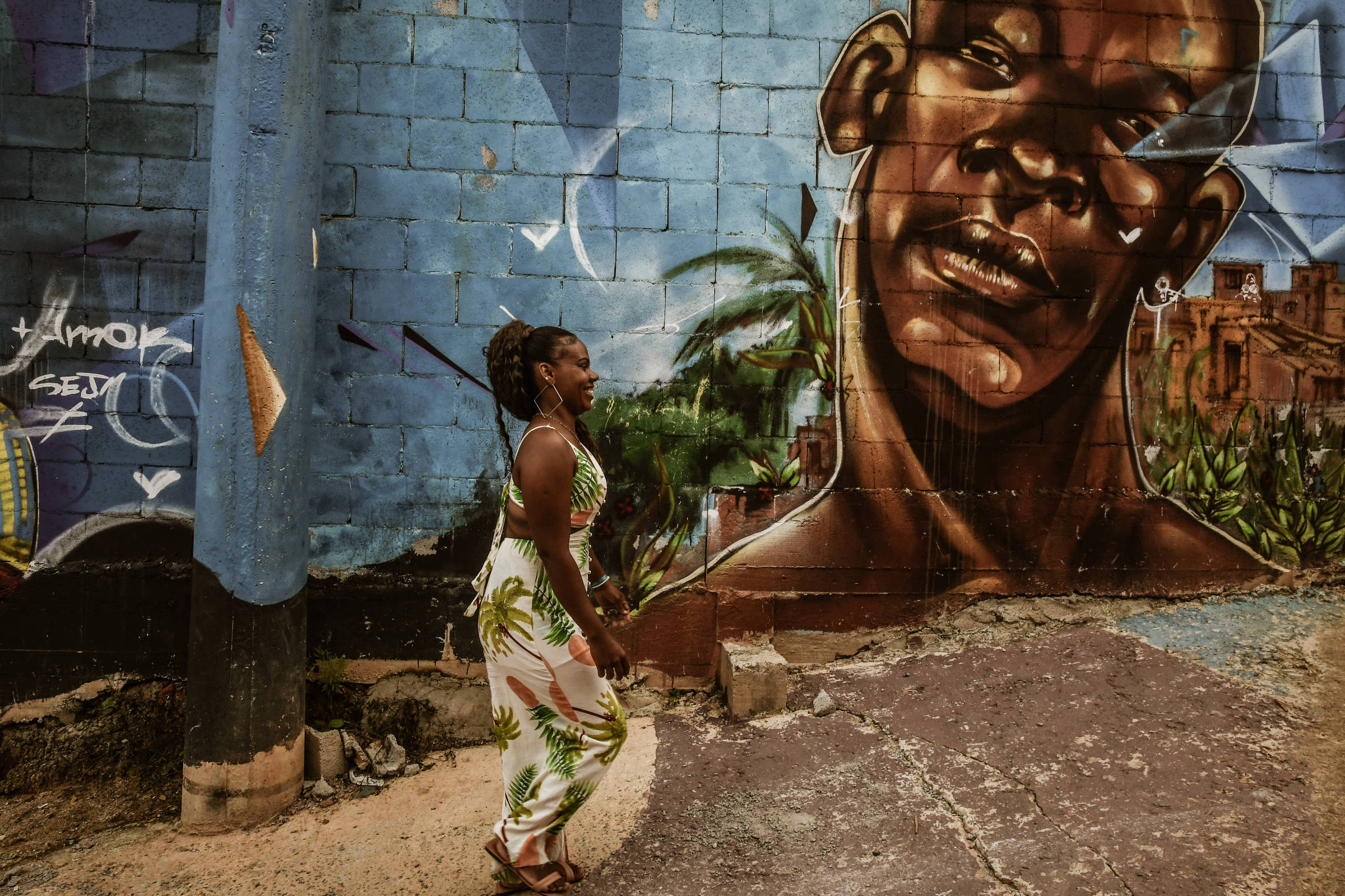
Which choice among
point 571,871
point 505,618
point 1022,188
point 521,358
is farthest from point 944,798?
point 1022,188

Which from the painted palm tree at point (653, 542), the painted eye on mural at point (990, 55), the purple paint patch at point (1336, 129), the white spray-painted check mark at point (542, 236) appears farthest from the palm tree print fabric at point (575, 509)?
the purple paint patch at point (1336, 129)

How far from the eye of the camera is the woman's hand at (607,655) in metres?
2.19

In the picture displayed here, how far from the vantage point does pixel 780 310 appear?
3.74m

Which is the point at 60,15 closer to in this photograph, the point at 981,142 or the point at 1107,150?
the point at 981,142

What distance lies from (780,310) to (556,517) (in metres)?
2.00

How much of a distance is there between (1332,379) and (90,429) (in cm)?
612

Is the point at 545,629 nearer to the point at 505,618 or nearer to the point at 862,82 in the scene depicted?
the point at 505,618

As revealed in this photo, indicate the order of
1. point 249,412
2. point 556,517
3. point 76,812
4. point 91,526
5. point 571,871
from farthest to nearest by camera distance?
point 91,526 < point 76,812 < point 249,412 < point 571,871 < point 556,517

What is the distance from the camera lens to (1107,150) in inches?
151

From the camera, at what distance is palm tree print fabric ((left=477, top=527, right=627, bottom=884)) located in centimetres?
223

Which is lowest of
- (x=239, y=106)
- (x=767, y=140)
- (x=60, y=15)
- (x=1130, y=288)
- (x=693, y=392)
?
(x=693, y=392)

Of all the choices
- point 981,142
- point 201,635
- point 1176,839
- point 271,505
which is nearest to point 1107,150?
point 981,142

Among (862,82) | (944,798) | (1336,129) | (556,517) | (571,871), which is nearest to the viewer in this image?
(556,517)

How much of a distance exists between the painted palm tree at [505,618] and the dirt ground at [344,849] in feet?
2.78
